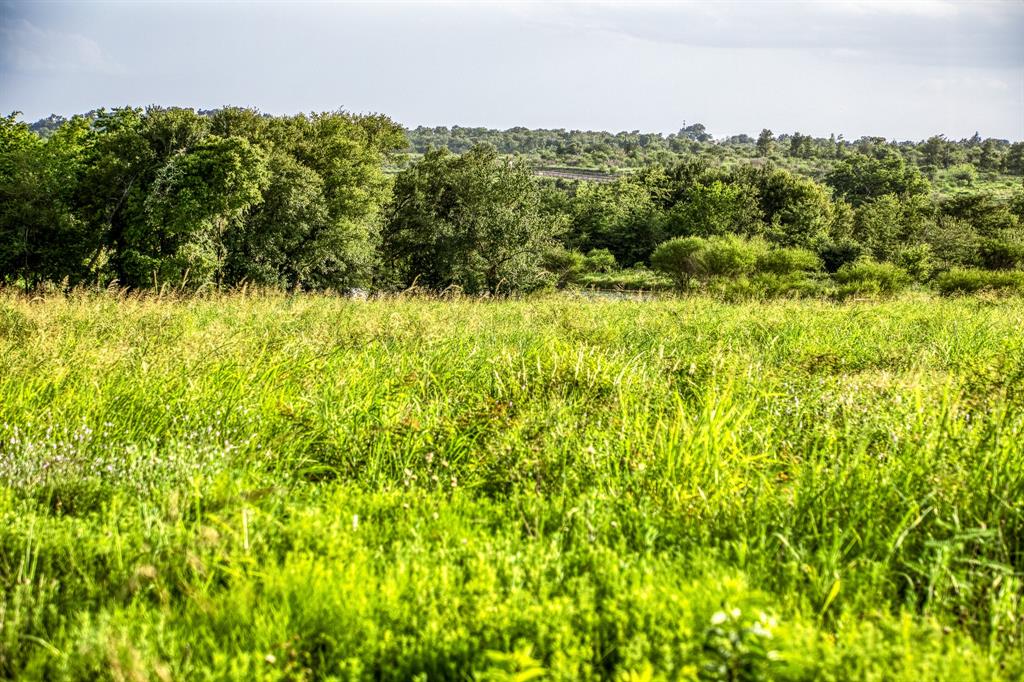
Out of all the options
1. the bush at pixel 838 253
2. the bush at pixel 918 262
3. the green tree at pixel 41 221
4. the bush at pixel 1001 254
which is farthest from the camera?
the bush at pixel 838 253

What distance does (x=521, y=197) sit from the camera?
30656 millimetres

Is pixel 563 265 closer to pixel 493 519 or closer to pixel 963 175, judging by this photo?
pixel 493 519

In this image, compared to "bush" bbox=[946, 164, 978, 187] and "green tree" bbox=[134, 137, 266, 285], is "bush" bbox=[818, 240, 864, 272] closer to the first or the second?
"green tree" bbox=[134, 137, 266, 285]

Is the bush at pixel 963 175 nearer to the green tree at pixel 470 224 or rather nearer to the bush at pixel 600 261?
the bush at pixel 600 261

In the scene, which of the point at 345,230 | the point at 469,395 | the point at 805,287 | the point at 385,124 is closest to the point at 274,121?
the point at 345,230

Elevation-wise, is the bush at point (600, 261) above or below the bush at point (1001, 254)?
below

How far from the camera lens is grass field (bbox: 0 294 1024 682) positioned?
2191 mm

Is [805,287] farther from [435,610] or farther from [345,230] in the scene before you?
[435,610]

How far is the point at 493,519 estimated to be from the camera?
10.6 feet

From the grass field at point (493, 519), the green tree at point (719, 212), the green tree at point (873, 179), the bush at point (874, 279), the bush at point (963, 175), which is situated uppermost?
the bush at point (963, 175)

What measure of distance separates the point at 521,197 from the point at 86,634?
2954 centimetres

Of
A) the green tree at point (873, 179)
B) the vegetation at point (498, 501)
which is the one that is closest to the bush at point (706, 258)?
the vegetation at point (498, 501)

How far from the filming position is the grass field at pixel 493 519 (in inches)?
86.3

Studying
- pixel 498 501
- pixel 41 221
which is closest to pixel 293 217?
pixel 41 221
